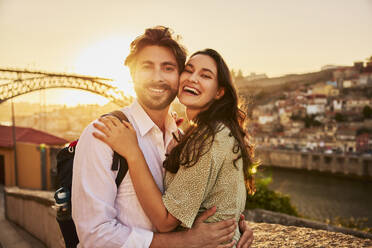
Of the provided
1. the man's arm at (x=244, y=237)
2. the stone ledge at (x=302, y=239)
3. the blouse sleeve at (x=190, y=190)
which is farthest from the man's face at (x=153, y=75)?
the stone ledge at (x=302, y=239)

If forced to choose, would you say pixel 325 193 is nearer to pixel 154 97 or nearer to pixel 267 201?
pixel 267 201

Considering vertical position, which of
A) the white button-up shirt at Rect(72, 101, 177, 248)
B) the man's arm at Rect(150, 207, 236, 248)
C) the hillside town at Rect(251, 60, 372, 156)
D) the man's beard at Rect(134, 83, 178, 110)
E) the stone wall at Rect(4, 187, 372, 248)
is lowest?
the hillside town at Rect(251, 60, 372, 156)

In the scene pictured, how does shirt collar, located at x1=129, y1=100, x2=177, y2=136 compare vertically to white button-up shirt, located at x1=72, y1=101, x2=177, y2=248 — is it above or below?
above

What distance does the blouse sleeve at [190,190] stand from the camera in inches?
38.2

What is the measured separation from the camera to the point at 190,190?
98 centimetres

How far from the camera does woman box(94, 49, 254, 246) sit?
3.20ft

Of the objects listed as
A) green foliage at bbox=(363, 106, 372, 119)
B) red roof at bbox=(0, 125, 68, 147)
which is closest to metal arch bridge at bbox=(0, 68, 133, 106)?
red roof at bbox=(0, 125, 68, 147)

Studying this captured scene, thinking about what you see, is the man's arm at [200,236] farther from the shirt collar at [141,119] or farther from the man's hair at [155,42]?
the man's hair at [155,42]

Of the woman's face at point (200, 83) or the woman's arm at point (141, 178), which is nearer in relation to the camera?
the woman's arm at point (141, 178)

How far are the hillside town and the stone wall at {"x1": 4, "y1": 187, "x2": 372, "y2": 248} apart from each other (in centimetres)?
2627

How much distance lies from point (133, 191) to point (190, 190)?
21 cm

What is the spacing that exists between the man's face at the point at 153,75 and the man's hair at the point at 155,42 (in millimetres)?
17

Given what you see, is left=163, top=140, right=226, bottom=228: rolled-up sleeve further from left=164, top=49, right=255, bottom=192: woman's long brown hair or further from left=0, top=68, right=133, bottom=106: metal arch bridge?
left=0, top=68, right=133, bottom=106: metal arch bridge

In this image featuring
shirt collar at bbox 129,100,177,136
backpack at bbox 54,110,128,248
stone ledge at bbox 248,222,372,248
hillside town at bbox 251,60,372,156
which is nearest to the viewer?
backpack at bbox 54,110,128,248
